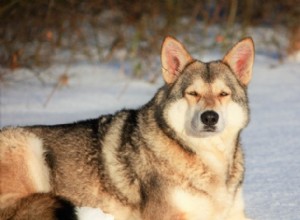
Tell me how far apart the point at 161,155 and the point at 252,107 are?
5069mm

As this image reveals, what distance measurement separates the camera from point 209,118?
14.0 ft

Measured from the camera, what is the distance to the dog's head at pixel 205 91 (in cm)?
436

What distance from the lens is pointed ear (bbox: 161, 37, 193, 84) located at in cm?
462

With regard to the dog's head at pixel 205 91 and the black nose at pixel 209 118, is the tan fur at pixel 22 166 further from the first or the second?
the black nose at pixel 209 118

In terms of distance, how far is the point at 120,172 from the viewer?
457cm

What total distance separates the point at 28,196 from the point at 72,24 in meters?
7.97

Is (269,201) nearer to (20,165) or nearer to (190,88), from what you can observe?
(190,88)

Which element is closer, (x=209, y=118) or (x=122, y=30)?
(x=209, y=118)

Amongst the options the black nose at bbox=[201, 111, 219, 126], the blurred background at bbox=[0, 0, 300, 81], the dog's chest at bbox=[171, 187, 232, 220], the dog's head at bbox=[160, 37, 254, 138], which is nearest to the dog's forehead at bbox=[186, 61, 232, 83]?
the dog's head at bbox=[160, 37, 254, 138]

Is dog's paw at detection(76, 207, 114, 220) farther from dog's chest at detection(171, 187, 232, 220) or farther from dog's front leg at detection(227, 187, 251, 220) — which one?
dog's front leg at detection(227, 187, 251, 220)

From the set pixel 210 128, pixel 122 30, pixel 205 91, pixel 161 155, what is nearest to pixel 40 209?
pixel 161 155

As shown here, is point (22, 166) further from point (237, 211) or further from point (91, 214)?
point (237, 211)

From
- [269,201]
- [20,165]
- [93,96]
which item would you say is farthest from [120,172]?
[93,96]

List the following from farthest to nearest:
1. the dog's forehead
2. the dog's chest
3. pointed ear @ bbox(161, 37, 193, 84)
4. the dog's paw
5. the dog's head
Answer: pointed ear @ bbox(161, 37, 193, 84) < the dog's forehead < the dog's head < the dog's chest < the dog's paw
